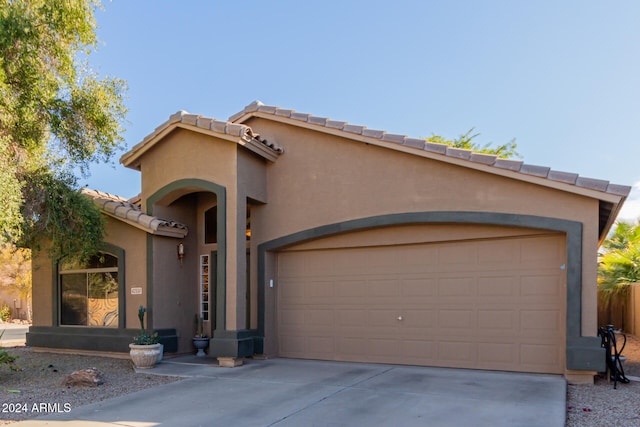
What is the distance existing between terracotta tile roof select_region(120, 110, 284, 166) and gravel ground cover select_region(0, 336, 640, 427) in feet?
16.3

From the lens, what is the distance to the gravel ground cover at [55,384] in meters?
6.94

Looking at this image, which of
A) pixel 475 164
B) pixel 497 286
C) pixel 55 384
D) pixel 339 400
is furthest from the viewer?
pixel 497 286

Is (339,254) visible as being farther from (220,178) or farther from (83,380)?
(83,380)

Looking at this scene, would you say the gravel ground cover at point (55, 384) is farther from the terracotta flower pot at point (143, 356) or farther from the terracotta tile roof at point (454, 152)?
the terracotta tile roof at point (454, 152)

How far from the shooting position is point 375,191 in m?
9.84

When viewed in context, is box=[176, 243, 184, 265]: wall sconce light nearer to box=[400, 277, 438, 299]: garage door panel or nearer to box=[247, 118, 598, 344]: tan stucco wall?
box=[247, 118, 598, 344]: tan stucco wall

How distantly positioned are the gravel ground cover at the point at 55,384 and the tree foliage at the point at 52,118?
253 cm

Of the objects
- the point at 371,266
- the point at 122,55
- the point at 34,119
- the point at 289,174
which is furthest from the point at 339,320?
the point at 122,55

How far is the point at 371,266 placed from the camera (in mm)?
10141

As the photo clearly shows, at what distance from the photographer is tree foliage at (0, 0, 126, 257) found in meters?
9.05

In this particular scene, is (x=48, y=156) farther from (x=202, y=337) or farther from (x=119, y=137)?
(x=202, y=337)

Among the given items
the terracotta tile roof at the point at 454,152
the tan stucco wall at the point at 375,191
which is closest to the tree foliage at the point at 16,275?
the tan stucco wall at the point at 375,191

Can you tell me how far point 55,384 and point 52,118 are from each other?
18.2ft

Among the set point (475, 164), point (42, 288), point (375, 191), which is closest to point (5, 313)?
point (42, 288)
